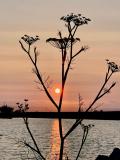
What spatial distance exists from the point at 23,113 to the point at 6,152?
84.5 metres

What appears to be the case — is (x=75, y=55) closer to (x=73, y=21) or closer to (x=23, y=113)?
(x=73, y=21)

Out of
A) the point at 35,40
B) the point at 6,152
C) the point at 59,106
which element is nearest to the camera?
the point at 35,40

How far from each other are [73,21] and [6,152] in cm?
8743

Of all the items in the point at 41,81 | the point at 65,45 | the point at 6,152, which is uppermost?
the point at 65,45

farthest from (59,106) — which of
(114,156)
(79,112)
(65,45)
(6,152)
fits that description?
(6,152)

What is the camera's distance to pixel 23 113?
60.5 ft

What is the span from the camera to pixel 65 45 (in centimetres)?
1662

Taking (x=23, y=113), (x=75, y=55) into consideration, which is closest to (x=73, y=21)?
(x=75, y=55)

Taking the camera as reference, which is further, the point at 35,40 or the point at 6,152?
the point at 6,152

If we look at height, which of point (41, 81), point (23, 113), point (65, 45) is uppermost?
point (65, 45)

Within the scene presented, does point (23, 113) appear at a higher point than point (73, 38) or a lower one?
lower

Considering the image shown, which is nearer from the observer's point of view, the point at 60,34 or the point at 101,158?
the point at 60,34

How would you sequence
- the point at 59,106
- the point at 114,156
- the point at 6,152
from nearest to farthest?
1. the point at 59,106
2. the point at 114,156
3. the point at 6,152

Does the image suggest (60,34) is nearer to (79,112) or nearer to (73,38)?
(73,38)
